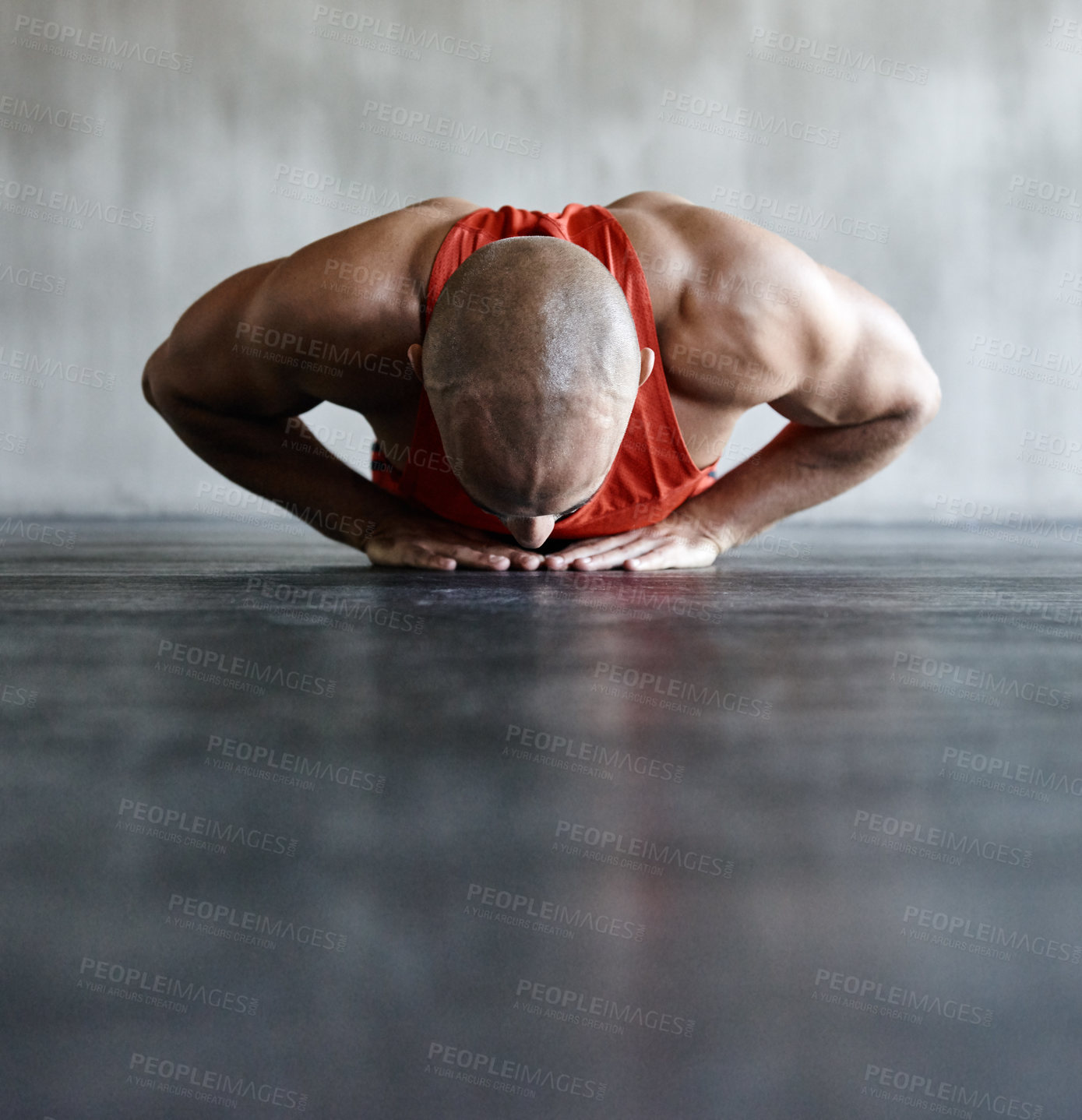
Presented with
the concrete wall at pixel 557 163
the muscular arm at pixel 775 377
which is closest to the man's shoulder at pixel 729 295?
the muscular arm at pixel 775 377

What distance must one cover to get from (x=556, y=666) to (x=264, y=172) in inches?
131

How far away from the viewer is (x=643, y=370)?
3.66 feet

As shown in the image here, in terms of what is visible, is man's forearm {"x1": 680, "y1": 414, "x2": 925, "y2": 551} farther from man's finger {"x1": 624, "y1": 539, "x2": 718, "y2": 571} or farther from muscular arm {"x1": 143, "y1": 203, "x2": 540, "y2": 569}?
muscular arm {"x1": 143, "y1": 203, "x2": 540, "y2": 569}

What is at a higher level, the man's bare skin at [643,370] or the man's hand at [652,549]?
the man's bare skin at [643,370]

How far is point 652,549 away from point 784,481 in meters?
0.28

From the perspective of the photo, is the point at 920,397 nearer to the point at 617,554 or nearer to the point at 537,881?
the point at 617,554

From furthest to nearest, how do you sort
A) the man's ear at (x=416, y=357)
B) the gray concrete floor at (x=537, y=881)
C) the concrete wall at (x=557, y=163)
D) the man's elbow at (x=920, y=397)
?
the concrete wall at (x=557, y=163), the man's elbow at (x=920, y=397), the man's ear at (x=416, y=357), the gray concrete floor at (x=537, y=881)

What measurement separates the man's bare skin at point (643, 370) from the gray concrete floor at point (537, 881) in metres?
0.49

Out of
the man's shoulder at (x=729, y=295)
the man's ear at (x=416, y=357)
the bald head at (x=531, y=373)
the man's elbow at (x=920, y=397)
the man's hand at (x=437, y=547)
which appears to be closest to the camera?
the bald head at (x=531, y=373)

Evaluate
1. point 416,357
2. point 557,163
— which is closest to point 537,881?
point 416,357

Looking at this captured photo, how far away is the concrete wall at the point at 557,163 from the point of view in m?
3.47

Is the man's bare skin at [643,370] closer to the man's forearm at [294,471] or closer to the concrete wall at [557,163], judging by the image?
the man's forearm at [294,471]

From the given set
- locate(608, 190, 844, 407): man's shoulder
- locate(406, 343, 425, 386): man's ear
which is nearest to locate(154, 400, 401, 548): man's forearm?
locate(406, 343, 425, 386): man's ear

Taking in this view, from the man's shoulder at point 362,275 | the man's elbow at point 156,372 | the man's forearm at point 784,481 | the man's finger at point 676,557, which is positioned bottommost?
the man's finger at point 676,557
